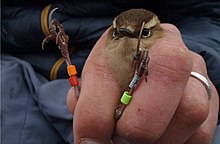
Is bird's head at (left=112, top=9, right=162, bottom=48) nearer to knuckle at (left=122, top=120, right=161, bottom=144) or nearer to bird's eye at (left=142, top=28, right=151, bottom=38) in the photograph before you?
bird's eye at (left=142, top=28, right=151, bottom=38)

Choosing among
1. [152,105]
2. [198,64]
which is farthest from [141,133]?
[198,64]

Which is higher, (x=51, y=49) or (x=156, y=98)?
(x=156, y=98)

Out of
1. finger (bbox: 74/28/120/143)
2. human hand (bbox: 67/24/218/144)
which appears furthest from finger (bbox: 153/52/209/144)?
finger (bbox: 74/28/120/143)

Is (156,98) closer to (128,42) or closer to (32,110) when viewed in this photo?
(128,42)

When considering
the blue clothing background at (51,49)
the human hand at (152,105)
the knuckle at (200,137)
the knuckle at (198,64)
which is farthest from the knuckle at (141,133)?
the blue clothing background at (51,49)

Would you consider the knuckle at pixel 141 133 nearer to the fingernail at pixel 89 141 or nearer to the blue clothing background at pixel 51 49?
the fingernail at pixel 89 141
